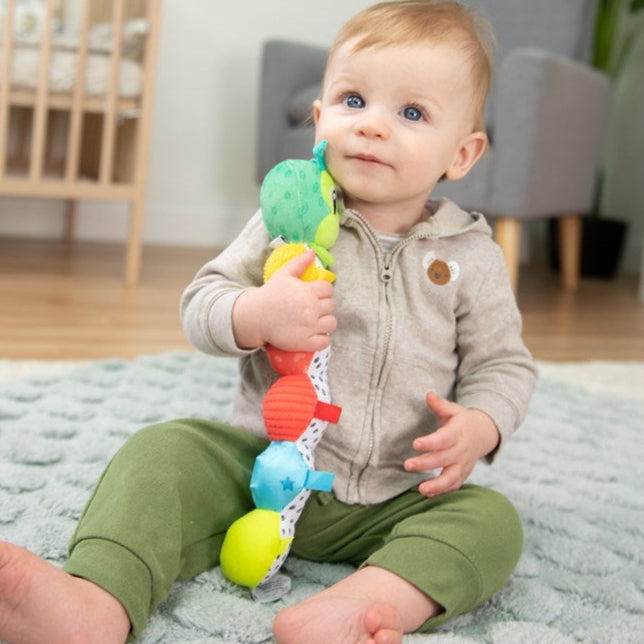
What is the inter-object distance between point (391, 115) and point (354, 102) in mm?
33

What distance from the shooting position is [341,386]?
761 millimetres

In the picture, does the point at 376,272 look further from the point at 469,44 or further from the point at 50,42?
the point at 50,42

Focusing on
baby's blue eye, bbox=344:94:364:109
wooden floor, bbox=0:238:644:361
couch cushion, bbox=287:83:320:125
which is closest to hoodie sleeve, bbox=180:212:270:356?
baby's blue eye, bbox=344:94:364:109

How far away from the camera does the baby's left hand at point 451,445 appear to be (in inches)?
27.5

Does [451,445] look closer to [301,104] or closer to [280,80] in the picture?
[301,104]

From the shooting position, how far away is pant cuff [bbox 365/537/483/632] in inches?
24.9

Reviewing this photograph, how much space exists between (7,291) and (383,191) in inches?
49.5

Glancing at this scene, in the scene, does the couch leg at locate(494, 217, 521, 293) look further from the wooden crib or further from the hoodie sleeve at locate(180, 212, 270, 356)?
the hoodie sleeve at locate(180, 212, 270, 356)

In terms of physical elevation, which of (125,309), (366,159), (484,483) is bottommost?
(125,309)

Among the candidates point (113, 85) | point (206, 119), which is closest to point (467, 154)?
point (113, 85)

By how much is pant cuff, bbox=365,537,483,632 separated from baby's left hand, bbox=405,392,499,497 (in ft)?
0.19

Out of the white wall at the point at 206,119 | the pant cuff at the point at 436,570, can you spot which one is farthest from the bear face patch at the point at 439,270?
the white wall at the point at 206,119

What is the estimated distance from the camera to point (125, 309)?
178cm

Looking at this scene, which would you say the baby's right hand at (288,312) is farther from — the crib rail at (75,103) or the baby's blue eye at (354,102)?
the crib rail at (75,103)
